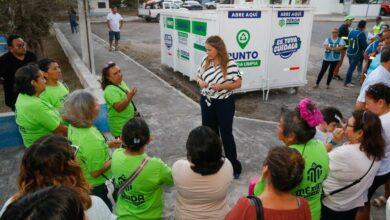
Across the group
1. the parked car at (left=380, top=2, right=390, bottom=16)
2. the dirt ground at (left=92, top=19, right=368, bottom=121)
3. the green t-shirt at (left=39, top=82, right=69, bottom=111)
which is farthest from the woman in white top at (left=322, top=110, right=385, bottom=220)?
the parked car at (left=380, top=2, right=390, bottom=16)

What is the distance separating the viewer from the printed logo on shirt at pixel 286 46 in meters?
7.64

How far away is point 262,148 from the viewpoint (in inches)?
213

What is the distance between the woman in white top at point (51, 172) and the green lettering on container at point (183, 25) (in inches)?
266

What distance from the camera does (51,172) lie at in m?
1.90

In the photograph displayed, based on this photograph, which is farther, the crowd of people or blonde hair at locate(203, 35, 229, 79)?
blonde hair at locate(203, 35, 229, 79)

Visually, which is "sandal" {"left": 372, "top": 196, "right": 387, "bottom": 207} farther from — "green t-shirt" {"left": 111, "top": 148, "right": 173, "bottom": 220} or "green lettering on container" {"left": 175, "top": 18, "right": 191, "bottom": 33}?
"green lettering on container" {"left": 175, "top": 18, "right": 191, "bottom": 33}

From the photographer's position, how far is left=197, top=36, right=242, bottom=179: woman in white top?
4070 millimetres

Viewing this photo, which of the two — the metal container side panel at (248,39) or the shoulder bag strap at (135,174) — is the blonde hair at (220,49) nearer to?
the shoulder bag strap at (135,174)

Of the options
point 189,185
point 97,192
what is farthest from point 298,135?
point 97,192

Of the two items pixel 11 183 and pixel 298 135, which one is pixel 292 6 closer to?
pixel 298 135

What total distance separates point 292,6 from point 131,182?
6.44 metres

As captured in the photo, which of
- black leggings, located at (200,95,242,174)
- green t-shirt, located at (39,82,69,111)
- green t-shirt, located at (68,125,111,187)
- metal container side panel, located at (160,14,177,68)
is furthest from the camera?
metal container side panel, located at (160,14,177,68)

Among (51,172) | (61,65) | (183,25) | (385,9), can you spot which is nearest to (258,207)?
(51,172)

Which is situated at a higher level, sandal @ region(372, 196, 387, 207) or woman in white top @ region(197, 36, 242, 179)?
woman in white top @ region(197, 36, 242, 179)
